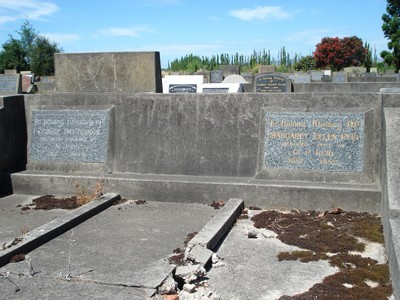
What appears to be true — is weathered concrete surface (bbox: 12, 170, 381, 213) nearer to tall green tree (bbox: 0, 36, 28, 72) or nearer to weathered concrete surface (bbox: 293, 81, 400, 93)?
weathered concrete surface (bbox: 293, 81, 400, 93)

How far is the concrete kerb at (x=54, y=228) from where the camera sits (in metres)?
4.51

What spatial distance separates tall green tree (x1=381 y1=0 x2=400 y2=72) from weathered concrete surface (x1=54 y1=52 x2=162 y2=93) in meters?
36.2

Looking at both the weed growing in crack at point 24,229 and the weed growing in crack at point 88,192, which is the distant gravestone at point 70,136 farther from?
the weed growing in crack at point 24,229

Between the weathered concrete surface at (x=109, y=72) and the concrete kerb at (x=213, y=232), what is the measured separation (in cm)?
250

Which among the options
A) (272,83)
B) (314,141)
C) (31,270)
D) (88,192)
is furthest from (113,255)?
(272,83)

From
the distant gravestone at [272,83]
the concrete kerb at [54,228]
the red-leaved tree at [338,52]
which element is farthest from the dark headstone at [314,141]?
the red-leaved tree at [338,52]

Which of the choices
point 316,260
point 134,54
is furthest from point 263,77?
point 316,260

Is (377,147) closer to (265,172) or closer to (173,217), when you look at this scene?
(265,172)

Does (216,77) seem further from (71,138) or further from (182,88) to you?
(71,138)

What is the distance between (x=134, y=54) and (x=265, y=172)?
281 cm

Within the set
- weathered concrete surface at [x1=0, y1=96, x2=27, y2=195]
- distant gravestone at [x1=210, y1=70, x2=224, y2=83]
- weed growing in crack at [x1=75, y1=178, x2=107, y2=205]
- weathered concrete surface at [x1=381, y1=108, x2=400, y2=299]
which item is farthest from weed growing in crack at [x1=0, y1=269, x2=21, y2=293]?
distant gravestone at [x1=210, y1=70, x2=224, y2=83]

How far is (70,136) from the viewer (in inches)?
289

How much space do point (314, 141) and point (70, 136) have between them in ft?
12.2

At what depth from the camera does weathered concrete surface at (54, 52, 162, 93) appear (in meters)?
7.32
